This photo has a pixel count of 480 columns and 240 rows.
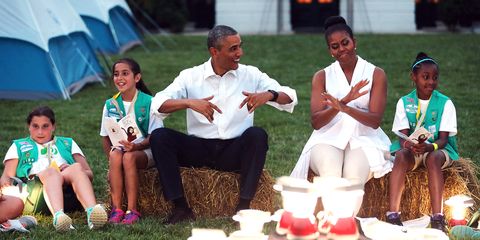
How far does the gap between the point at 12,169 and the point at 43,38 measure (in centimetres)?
533

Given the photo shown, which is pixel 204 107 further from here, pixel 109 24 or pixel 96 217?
pixel 109 24

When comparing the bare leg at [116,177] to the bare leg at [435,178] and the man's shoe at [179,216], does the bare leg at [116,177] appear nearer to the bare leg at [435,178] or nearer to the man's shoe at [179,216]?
the man's shoe at [179,216]

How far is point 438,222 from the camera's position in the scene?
473 centimetres

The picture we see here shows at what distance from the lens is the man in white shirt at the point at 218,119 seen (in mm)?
5055

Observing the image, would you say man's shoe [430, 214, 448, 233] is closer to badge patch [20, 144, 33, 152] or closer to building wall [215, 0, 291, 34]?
badge patch [20, 144, 33, 152]

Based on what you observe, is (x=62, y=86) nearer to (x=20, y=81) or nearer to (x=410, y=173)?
(x=20, y=81)

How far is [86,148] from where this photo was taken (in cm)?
757

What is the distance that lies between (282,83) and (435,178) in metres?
7.04

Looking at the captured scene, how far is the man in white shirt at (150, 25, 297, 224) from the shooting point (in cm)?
505

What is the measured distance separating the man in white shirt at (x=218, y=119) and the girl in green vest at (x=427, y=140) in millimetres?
722

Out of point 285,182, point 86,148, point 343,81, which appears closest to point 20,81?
point 86,148

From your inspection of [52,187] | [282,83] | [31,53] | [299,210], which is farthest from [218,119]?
[282,83]

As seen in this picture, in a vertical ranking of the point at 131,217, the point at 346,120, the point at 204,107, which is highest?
the point at 204,107

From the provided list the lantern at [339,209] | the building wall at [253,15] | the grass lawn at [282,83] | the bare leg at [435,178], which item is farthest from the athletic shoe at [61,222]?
the building wall at [253,15]
